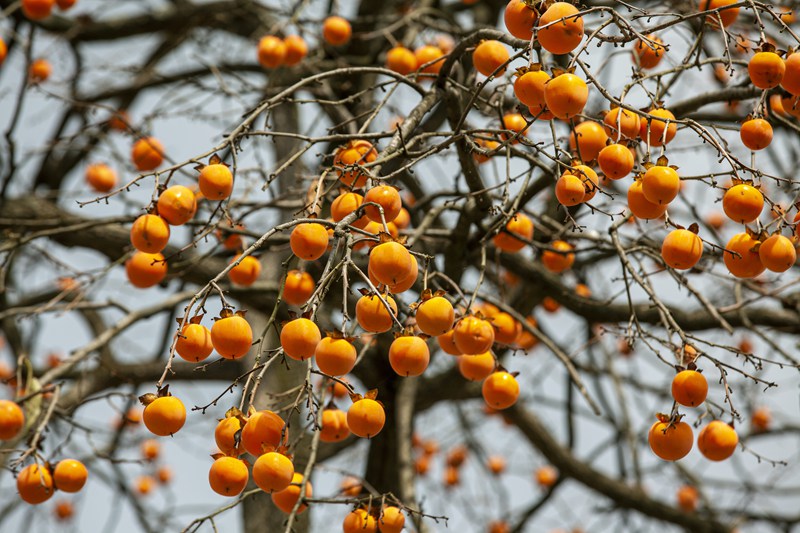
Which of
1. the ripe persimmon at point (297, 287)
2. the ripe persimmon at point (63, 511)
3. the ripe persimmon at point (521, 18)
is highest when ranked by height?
the ripe persimmon at point (521, 18)

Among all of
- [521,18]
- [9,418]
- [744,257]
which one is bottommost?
[9,418]

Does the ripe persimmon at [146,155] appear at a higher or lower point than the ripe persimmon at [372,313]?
lower

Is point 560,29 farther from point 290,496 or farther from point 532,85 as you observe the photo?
point 290,496

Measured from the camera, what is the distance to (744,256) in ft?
6.73

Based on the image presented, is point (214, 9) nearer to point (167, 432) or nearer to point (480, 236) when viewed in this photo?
point (480, 236)

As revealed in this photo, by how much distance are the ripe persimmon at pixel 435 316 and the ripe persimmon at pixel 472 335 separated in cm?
18

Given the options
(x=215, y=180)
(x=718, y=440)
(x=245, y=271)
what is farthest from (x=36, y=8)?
(x=718, y=440)

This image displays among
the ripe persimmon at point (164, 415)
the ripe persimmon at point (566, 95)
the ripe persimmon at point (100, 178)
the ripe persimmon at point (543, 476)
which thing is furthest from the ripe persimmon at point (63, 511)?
the ripe persimmon at point (566, 95)

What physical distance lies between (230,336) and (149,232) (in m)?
0.42

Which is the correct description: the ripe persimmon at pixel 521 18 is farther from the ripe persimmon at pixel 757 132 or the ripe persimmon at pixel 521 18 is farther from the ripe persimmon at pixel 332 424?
the ripe persimmon at pixel 332 424

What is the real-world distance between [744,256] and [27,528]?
13.9 feet

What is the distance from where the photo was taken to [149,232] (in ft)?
6.64

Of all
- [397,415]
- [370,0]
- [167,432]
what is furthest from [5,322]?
[167,432]

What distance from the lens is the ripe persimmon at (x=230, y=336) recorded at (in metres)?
1.78
